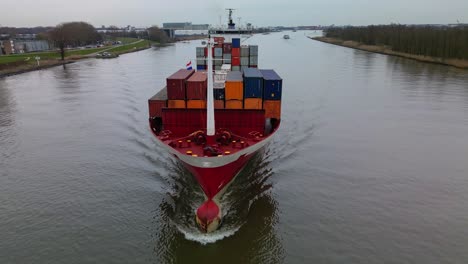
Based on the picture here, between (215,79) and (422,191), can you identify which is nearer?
(422,191)

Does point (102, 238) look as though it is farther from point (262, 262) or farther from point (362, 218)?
point (362, 218)

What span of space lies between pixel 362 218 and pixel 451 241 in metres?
3.81

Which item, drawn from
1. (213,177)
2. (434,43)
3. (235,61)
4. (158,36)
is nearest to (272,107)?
(213,177)

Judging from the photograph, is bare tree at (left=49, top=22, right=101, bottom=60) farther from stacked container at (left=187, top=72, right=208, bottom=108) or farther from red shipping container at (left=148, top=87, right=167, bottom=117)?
stacked container at (left=187, top=72, right=208, bottom=108)

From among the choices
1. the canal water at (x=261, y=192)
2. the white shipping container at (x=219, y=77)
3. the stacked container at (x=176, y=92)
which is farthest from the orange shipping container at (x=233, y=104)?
the canal water at (x=261, y=192)

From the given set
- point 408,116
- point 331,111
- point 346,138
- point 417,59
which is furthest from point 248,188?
point 417,59

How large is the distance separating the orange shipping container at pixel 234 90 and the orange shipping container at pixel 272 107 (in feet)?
6.62

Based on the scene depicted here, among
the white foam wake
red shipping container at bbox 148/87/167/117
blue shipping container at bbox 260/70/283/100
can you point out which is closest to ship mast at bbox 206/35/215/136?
the white foam wake

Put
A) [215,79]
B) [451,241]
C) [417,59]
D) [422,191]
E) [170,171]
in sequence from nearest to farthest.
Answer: [451,241]
[422,191]
[170,171]
[215,79]
[417,59]

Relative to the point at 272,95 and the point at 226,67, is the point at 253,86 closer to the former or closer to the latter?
the point at 272,95

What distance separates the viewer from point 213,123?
58.1 ft

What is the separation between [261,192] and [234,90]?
664cm

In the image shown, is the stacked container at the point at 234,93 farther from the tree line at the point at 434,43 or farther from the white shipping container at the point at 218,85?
the tree line at the point at 434,43

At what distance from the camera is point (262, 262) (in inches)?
557
